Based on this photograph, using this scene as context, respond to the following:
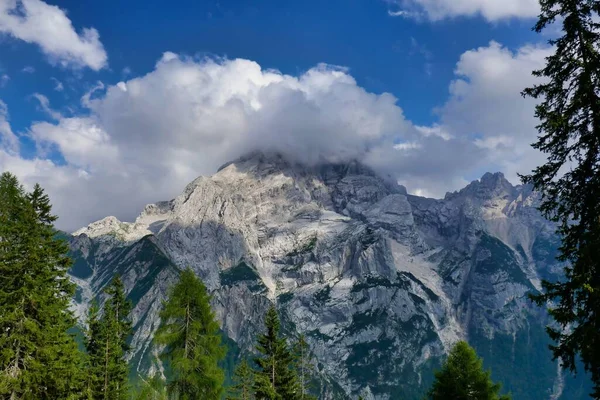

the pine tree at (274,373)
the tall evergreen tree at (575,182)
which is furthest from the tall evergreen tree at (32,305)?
the tall evergreen tree at (575,182)

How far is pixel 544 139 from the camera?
56.9ft

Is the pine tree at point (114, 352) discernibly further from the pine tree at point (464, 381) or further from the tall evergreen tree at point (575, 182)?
the tall evergreen tree at point (575, 182)

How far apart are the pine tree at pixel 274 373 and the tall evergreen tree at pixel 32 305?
1159 cm

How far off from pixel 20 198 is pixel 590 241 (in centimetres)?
2698

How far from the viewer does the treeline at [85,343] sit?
23.6 metres

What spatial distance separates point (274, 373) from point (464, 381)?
43.1ft

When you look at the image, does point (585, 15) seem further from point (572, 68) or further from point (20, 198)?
point (20, 198)

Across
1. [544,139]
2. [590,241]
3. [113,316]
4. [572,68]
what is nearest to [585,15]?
[572,68]

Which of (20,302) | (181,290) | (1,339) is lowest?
(1,339)

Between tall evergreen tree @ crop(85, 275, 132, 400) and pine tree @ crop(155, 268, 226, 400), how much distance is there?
25.2 ft

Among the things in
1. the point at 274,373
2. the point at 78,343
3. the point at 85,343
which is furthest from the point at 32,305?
the point at 85,343

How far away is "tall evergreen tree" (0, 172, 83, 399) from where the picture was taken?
914 inches

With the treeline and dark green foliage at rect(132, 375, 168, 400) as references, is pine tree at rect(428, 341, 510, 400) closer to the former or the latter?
the treeline

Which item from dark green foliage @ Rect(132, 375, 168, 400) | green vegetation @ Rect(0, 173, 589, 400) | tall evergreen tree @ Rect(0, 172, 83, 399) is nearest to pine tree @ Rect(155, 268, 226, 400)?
green vegetation @ Rect(0, 173, 589, 400)
